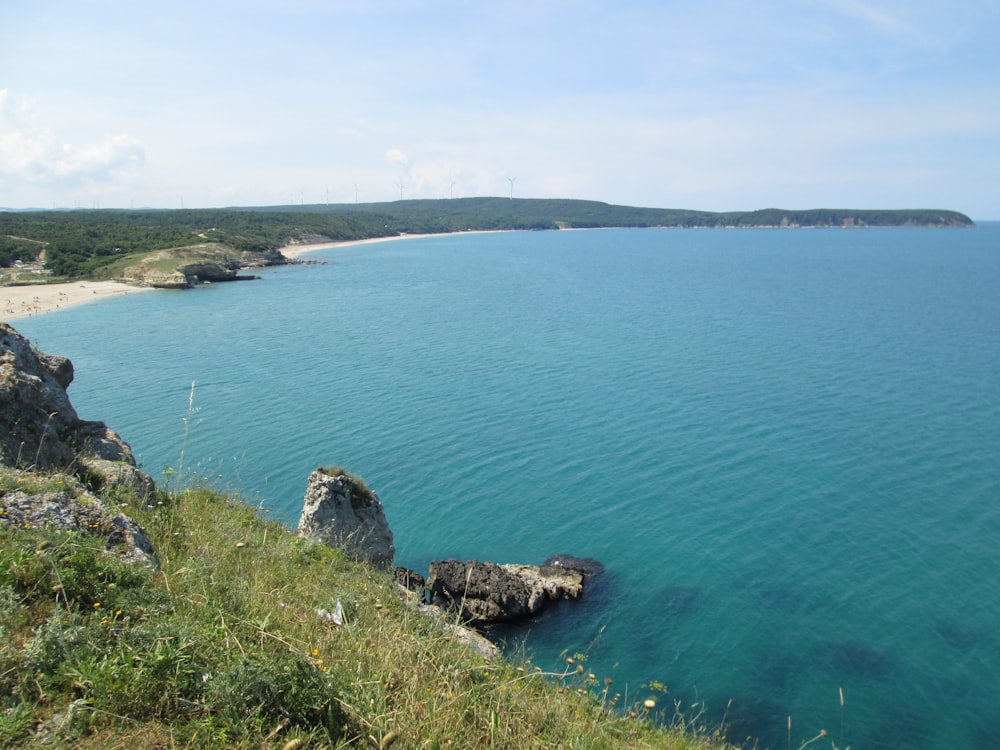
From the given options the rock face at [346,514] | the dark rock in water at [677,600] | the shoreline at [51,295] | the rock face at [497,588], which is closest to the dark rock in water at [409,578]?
the rock face at [497,588]

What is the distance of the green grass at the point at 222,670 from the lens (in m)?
4.44

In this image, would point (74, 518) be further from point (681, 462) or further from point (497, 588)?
point (681, 462)

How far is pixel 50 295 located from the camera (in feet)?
239

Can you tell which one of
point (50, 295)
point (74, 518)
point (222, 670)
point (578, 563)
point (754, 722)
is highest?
point (74, 518)

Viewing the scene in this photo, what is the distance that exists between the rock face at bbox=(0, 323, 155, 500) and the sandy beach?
59.6 metres

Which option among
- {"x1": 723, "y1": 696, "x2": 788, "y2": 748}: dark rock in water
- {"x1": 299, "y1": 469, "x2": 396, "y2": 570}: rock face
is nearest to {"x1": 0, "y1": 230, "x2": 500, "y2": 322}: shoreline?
{"x1": 299, "y1": 469, "x2": 396, "y2": 570}: rock face

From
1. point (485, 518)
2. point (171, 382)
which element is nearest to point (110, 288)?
point (171, 382)

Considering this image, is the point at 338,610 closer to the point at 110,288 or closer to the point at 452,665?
the point at 452,665

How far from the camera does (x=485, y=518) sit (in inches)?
899

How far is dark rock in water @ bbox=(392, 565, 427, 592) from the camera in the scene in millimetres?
17489

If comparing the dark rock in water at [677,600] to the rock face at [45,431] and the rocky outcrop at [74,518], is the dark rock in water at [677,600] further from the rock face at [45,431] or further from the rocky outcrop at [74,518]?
the rocky outcrop at [74,518]

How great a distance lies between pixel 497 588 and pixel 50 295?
7574cm

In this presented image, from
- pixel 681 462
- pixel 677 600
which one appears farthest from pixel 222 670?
pixel 681 462

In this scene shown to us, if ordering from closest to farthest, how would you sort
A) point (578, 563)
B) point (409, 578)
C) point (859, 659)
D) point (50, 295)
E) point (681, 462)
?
point (859, 659) < point (409, 578) < point (578, 563) < point (681, 462) < point (50, 295)
